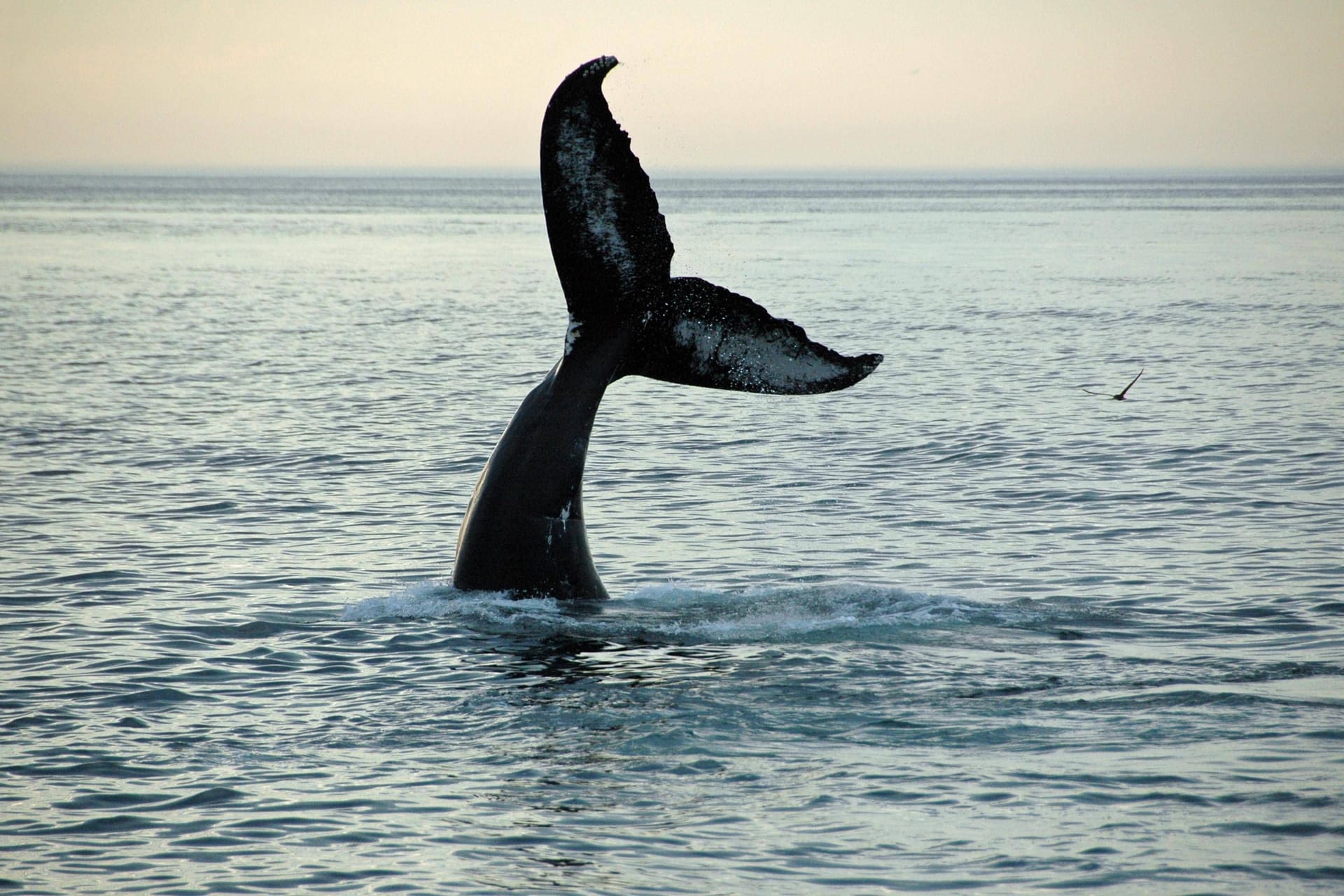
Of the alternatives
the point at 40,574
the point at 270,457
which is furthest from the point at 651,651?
the point at 270,457

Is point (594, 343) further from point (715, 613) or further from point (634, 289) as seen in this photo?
point (715, 613)

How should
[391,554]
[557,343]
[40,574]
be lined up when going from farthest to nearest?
[557,343] → [391,554] → [40,574]

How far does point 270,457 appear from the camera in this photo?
2027 centimetres

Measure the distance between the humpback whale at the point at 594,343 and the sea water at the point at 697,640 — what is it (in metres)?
0.65

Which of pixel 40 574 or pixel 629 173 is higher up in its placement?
pixel 629 173

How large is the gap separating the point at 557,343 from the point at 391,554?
75.6 feet

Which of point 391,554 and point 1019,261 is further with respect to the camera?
point 1019,261

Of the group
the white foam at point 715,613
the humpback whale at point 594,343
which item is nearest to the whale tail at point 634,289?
the humpback whale at point 594,343

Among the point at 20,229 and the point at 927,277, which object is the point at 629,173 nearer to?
the point at 927,277

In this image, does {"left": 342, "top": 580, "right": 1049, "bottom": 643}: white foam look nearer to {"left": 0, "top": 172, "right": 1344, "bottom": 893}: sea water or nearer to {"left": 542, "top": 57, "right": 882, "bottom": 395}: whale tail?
{"left": 0, "top": 172, "right": 1344, "bottom": 893}: sea water

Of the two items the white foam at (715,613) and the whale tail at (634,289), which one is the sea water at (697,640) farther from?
the whale tail at (634,289)

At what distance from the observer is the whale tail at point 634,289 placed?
1046 centimetres

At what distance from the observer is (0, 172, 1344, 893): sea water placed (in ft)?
25.2

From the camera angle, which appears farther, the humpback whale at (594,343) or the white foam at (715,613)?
the white foam at (715,613)
